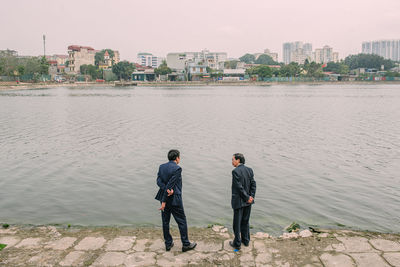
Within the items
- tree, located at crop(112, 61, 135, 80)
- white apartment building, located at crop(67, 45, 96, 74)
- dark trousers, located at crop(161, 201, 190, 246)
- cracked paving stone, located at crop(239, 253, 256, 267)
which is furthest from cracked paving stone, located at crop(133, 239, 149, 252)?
white apartment building, located at crop(67, 45, 96, 74)

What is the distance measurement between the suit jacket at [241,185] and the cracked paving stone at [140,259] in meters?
2.04

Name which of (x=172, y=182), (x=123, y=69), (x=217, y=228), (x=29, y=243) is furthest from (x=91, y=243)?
(x=123, y=69)

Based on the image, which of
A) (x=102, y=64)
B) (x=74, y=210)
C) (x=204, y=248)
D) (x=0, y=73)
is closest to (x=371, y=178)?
(x=204, y=248)

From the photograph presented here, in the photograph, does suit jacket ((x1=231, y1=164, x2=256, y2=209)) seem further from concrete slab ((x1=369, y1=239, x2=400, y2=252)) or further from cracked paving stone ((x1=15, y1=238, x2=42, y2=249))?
cracked paving stone ((x1=15, y1=238, x2=42, y2=249))

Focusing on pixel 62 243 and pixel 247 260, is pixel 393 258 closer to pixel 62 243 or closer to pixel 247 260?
pixel 247 260

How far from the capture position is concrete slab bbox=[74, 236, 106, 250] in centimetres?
778

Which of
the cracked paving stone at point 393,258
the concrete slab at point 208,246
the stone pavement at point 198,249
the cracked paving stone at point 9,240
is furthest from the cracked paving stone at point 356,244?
the cracked paving stone at point 9,240

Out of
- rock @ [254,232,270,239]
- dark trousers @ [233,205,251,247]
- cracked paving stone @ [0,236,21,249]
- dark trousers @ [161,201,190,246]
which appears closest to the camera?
dark trousers @ [161,201,190,246]

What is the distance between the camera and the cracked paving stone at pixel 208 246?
7555 mm

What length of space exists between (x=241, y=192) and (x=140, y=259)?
250cm

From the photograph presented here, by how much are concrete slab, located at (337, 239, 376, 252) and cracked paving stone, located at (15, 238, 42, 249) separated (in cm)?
702

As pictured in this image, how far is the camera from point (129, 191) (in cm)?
1311

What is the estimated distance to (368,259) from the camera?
7.02m

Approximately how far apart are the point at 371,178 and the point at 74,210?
473 inches
